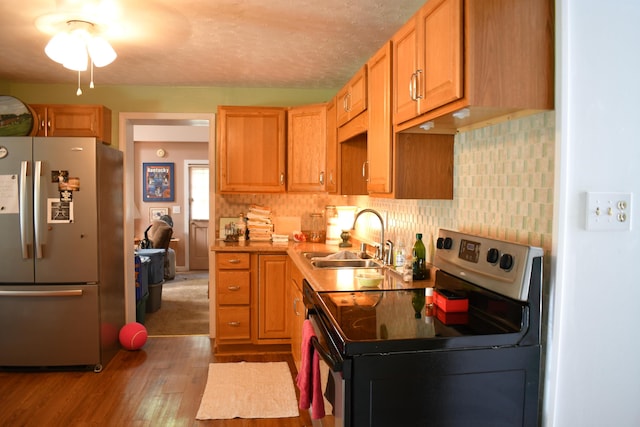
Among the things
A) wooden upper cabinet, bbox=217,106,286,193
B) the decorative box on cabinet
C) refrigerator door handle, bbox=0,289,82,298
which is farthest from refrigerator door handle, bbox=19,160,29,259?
the decorative box on cabinet

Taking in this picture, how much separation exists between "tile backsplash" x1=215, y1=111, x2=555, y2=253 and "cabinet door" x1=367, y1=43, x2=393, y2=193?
13.1 inches

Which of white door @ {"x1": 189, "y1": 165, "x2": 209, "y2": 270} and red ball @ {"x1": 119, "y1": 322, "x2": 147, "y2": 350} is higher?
white door @ {"x1": 189, "y1": 165, "x2": 209, "y2": 270}

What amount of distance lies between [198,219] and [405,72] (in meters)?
6.63

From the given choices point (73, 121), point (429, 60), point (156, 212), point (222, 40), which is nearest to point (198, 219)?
point (156, 212)

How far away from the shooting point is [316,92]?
14.9 feet

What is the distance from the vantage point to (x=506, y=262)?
1.60 m

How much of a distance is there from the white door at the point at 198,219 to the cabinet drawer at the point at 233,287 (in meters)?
4.23

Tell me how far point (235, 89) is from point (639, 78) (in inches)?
138

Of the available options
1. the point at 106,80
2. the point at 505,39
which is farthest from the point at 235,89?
the point at 505,39

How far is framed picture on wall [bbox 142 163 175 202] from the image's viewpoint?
810 centimetres

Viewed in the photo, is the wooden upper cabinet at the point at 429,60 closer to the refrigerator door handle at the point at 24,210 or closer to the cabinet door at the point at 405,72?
the cabinet door at the point at 405,72

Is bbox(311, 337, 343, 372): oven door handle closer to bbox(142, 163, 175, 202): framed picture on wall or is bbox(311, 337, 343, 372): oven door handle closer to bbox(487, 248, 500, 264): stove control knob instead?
bbox(487, 248, 500, 264): stove control knob

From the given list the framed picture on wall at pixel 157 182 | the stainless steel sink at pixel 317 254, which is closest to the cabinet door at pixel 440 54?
the stainless steel sink at pixel 317 254

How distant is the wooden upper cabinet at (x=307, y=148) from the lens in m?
4.01
